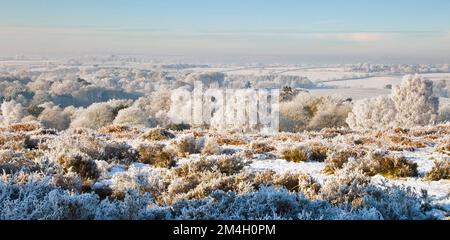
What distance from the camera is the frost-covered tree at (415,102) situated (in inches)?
2008

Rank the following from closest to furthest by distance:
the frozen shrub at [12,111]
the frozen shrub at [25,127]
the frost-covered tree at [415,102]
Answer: the frozen shrub at [25,127] < the frost-covered tree at [415,102] < the frozen shrub at [12,111]

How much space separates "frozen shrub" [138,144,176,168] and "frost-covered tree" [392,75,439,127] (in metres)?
44.2

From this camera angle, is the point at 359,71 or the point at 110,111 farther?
the point at 110,111

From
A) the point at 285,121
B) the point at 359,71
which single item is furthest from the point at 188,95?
the point at 359,71

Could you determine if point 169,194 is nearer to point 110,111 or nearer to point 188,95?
point 110,111

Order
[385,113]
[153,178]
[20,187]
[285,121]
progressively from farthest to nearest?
[285,121], [385,113], [153,178], [20,187]

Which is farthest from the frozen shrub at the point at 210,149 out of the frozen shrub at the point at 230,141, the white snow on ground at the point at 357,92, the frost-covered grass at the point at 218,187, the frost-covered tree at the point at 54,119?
the frost-covered tree at the point at 54,119

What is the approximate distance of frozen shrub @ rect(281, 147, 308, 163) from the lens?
36.1 feet

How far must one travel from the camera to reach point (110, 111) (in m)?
62.0

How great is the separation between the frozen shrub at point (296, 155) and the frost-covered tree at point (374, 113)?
4271 centimetres

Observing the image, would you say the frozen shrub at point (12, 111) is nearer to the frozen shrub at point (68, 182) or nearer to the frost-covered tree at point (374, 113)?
the frost-covered tree at point (374, 113)

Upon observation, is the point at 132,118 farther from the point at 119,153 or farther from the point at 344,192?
the point at 344,192
